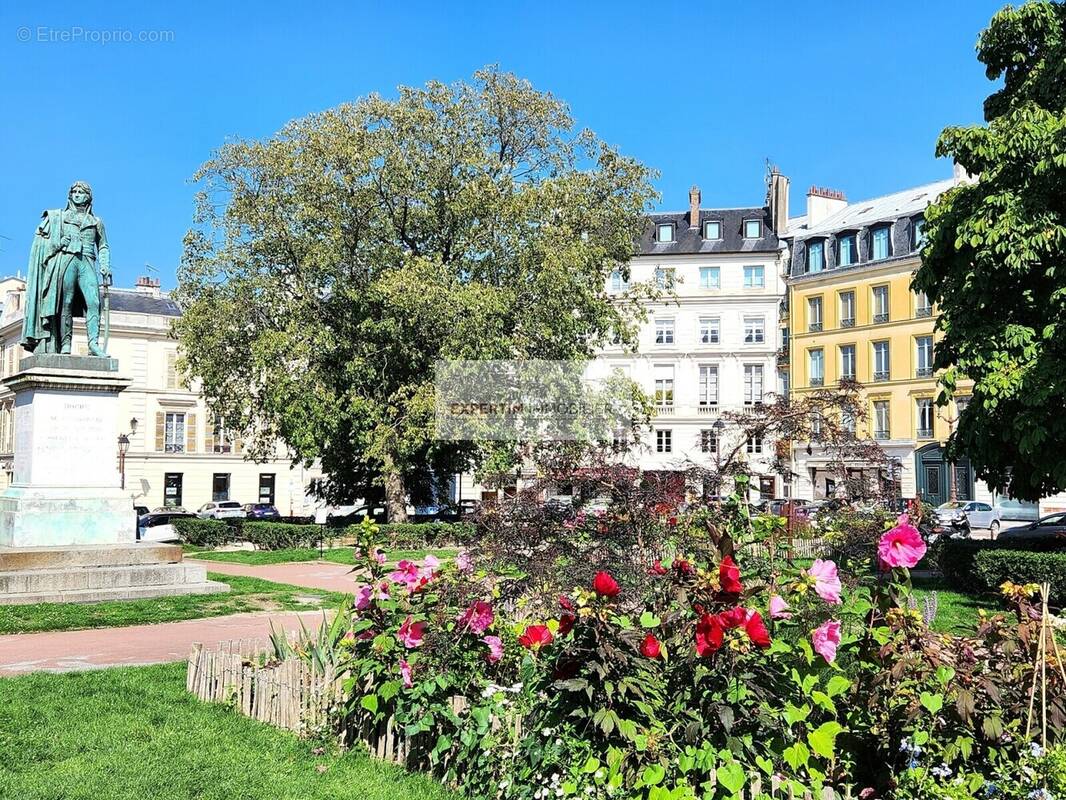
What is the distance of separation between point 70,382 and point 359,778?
1135 cm

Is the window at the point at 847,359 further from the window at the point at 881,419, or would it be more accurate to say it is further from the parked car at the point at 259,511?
the parked car at the point at 259,511

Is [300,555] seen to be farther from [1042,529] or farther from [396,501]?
[1042,529]

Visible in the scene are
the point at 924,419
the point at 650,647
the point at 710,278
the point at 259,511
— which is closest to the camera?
the point at 650,647

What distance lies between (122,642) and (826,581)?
9.07m

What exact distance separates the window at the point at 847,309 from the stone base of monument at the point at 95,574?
44.8 m

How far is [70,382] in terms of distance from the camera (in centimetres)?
1489

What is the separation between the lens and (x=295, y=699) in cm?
684

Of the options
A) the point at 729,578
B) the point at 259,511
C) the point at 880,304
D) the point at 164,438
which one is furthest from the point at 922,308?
the point at 729,578

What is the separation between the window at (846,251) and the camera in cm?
5294

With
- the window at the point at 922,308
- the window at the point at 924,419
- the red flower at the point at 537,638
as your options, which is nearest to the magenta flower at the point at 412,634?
the red flower at the point at 537,638

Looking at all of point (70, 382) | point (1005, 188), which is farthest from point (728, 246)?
point (70, 382)

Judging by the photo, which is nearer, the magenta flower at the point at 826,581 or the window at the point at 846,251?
the magenta flower at the point at 826,581

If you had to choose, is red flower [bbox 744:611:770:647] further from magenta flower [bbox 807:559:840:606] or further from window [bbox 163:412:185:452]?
window [bbox 163:412:185:452]

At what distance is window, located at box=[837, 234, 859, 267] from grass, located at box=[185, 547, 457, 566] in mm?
35217
